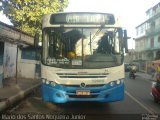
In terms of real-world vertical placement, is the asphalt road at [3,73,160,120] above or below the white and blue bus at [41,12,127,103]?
below

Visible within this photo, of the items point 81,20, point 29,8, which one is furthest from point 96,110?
point 29,8

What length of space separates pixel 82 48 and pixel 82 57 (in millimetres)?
292

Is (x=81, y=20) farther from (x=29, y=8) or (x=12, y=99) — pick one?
(x=29, y=8)

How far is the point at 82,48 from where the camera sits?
11.6 metres

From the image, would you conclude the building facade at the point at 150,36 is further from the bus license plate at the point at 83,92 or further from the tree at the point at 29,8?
the bus license plate at the point at 83,92

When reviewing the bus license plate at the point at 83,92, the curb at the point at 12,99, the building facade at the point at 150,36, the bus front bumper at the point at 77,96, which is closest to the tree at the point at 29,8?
the curb at the point at 12,99

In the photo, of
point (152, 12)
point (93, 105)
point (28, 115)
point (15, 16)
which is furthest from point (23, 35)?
point (152, 12)

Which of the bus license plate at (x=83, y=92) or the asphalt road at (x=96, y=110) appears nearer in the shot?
the asphalt road at (x=96, y=110)

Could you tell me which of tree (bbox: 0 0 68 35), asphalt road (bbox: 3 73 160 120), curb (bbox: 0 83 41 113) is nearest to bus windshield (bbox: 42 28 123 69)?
asphalt road (bbox: 3 73 160 120)

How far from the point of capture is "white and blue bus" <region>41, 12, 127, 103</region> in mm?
11375

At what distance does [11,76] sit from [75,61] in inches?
572

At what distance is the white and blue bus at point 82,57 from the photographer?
11.4 meters

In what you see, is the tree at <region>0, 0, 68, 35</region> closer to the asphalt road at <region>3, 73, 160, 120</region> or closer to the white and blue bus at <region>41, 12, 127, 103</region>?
the asphalt road at <region>3, 73, 160, 120</region>

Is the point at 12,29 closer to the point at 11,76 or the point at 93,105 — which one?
the point at 11,76
